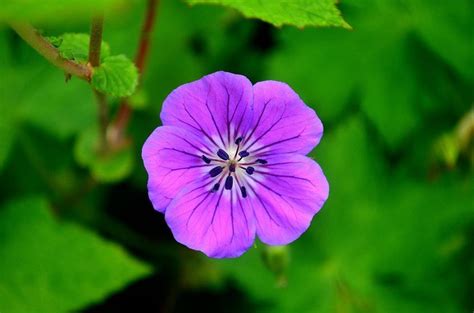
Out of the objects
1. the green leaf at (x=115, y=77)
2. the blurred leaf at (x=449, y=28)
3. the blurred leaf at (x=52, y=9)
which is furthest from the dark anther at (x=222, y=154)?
the blurred leaf at (x=449, y=28)

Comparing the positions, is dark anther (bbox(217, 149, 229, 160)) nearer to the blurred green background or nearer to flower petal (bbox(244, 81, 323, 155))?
flower petal (bbox(244, 81, 323, 155))

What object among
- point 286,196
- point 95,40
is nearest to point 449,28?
point 286,196

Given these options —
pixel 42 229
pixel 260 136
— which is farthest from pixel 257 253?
pixel 260 136

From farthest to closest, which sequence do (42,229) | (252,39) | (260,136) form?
(252,39) < (42,229) < (260,136)

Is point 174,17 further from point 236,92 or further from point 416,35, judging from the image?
point 236,92

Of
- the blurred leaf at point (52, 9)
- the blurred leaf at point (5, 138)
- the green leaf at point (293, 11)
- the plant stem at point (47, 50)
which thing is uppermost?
the blurred leaf at point (52, 9)

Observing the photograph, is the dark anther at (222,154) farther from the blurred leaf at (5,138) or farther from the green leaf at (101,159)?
the blurred leaf at (5,138)

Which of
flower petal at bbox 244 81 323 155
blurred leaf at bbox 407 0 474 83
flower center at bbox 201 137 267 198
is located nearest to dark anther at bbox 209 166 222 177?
flower center at bbox 201 137 267 198
